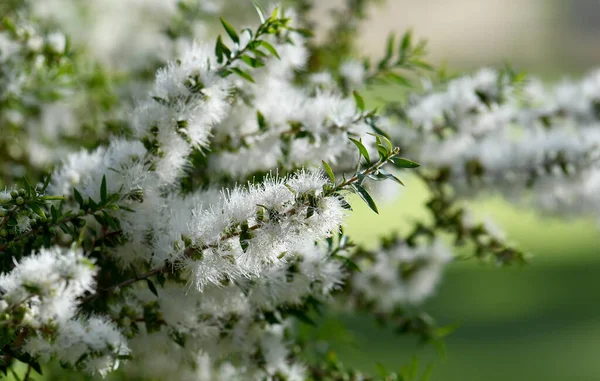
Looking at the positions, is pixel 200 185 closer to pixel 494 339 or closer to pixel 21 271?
pixel 21 271

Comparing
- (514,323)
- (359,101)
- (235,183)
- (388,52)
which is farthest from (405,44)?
(514,323)

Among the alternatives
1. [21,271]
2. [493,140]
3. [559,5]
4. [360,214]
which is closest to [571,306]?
[360,214]

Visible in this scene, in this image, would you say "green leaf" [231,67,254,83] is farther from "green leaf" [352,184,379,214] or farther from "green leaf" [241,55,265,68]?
"green leaf" [352,184,379,214]

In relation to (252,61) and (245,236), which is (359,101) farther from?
(245,236)

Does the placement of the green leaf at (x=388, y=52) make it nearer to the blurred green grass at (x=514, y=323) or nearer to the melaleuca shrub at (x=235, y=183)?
the melaleuca shrub at (x=235, y=183)

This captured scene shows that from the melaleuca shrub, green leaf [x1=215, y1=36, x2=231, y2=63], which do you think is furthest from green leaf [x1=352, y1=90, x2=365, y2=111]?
green leaf [x1=215, y1=36, x2=231, y2=63]
